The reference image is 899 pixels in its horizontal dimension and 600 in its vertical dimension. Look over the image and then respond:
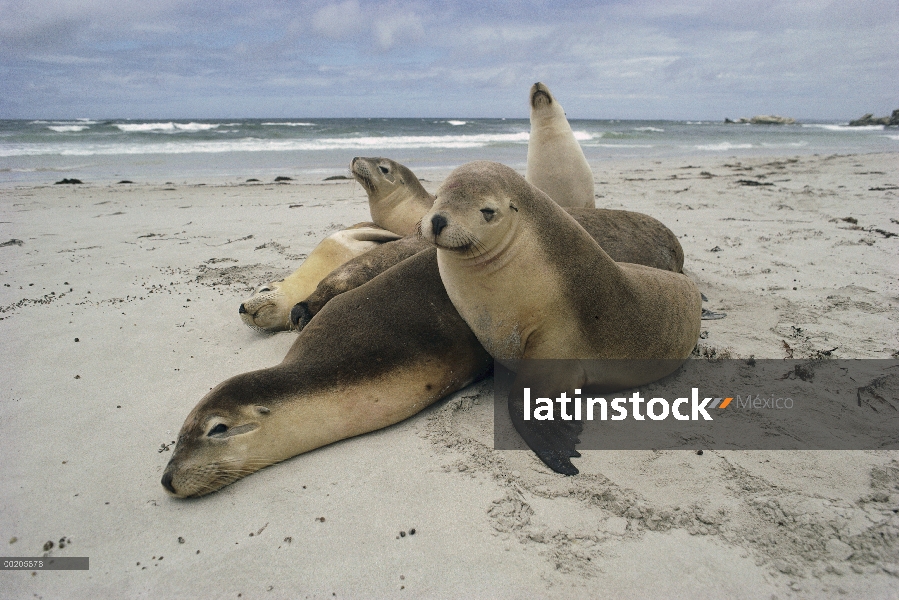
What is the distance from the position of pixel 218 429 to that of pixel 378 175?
304cm

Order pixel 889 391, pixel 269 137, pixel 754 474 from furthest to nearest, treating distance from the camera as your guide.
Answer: pixel 269 137 → pixel 889 391 → pixel 754 474

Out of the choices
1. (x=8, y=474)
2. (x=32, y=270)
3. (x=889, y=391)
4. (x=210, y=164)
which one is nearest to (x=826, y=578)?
(x=889, y=391)

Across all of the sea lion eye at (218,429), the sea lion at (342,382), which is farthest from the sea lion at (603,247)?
the sea lion eye at (218,429)

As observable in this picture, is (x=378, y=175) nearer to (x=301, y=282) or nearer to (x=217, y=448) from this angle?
(x=301, y=282)

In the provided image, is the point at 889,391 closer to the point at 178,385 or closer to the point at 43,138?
the point at 178,385

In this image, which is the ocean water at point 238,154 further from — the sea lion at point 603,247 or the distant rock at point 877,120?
the distant rock at point 877,120

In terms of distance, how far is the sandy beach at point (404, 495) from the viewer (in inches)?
74.8

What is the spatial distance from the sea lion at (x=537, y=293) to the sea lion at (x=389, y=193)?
2.26 m

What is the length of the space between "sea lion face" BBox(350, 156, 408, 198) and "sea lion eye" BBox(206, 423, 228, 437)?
296 centimetres

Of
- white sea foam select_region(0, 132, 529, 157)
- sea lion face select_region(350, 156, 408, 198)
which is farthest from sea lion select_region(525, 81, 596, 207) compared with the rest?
white sea foam select_region(0, 132, 529, 157)

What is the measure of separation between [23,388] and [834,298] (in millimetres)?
4969

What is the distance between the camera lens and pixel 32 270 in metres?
5.18

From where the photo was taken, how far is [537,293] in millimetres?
2699

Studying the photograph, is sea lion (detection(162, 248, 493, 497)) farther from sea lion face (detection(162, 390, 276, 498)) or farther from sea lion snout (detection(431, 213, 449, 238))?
sea lion snout (detection(431, 213, 449, 238))
